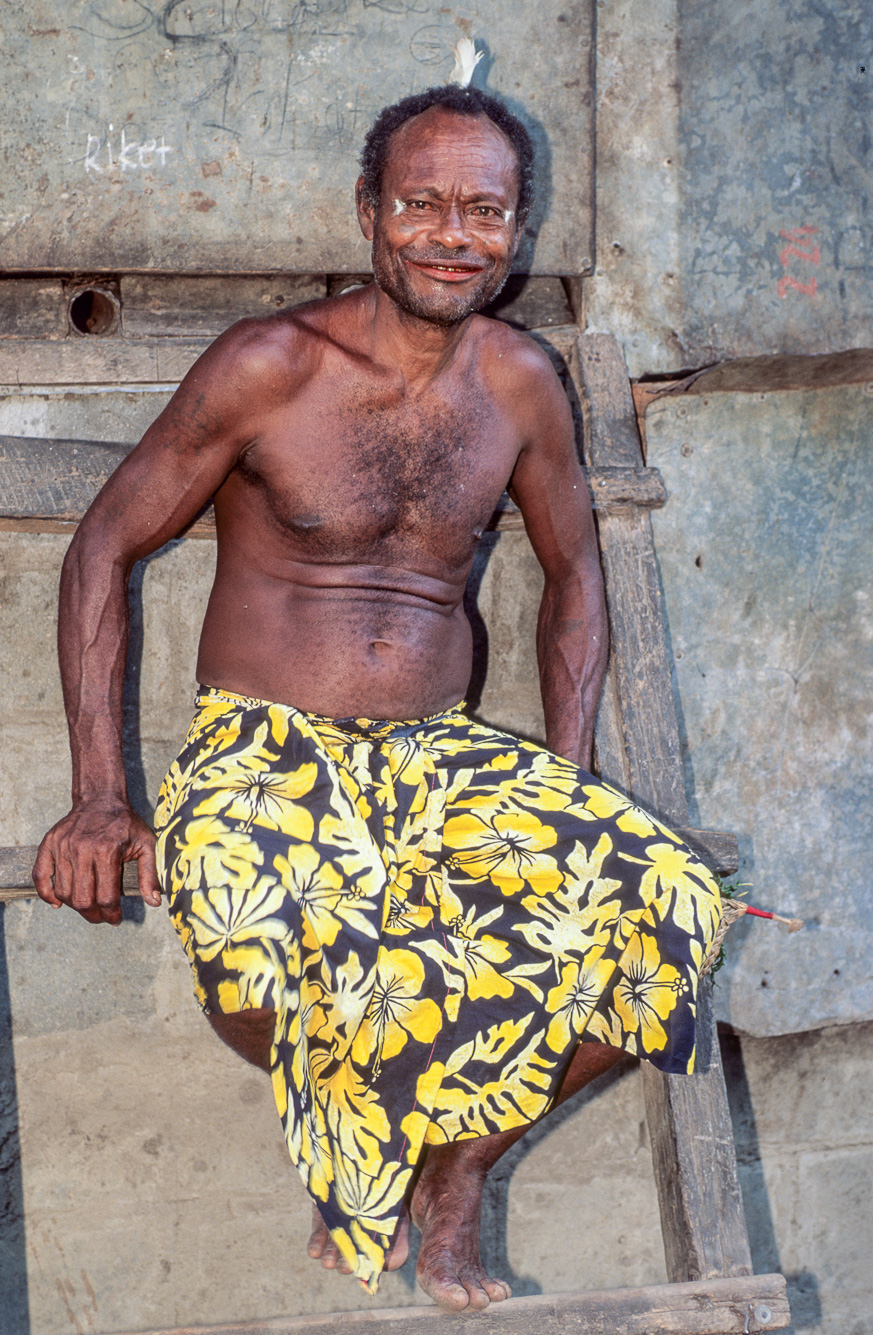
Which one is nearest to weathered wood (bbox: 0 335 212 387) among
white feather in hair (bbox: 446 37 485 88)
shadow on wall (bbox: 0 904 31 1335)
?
white feather in hair (bbox: 446 37 485 88)

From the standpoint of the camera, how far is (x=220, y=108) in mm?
3018

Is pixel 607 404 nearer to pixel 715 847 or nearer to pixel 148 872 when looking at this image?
pixel 715 847

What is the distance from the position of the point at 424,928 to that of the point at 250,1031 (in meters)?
0.38

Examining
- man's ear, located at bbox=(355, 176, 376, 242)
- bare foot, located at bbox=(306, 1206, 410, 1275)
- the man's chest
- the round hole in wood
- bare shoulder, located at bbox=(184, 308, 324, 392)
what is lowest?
bare foot, located at bbox=(306, 1206, 410, 1275)

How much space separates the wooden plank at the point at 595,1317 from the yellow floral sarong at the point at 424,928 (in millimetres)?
106

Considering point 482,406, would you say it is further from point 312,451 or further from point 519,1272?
point 519,1272

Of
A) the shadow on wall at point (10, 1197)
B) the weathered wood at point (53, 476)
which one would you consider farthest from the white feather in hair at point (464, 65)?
the shadow on wall at point (10, 1197)

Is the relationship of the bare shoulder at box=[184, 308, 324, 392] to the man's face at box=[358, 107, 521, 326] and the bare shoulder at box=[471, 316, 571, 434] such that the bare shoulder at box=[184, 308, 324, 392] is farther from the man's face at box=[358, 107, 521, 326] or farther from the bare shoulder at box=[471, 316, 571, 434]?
the bare shoulder at box=[471, 316, 571, 434]

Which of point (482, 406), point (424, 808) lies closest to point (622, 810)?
point (424, 808)

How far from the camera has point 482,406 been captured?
257 centimetres

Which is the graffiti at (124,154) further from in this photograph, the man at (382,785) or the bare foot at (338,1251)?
the bare foot at (338,1251)

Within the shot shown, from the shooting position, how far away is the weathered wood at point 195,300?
3125 millimetres

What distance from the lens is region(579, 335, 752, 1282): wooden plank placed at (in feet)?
7.72

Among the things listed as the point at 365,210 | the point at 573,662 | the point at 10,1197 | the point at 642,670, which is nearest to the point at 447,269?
the point at 365,210
